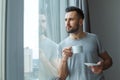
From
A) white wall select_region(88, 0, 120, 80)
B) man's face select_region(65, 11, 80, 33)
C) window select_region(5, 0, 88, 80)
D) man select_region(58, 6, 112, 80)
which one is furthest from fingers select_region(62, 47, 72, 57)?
white wall select_region(88, 0, 120, 80)

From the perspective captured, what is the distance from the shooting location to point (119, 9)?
2801 mm

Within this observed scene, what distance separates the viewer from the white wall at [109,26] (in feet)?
9.07

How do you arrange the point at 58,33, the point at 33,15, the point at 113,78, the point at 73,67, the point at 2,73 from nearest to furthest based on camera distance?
the point at 2,73, the point at 73,67, the point at 33,15, the point at 58,33, the point at 113,78

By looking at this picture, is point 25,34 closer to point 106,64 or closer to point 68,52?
point 68,52

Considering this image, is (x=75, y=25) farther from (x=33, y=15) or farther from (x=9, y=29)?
(x=9, y=29)

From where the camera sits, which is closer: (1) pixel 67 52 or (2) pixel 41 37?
(1) pixel 67 52

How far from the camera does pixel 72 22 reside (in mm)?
1622

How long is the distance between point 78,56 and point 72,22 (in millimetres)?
262

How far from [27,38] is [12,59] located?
0.74 ft

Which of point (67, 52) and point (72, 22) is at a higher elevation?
point (72, 22)

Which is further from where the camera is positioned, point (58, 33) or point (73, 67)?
point (58, 33)

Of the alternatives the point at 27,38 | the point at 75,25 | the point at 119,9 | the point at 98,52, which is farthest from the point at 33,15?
the point at 119,9

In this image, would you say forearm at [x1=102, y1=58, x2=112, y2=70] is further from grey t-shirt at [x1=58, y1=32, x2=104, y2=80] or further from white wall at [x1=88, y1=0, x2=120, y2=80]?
white wall at [x1=88, y1=0, x2=120, y2=80]

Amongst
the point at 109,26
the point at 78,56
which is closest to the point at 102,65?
the point at 78,56
